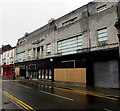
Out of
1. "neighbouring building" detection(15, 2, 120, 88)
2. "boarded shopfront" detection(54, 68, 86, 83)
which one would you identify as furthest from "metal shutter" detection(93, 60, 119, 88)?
"boarded shopfront" detection(54, 68, 86, 83)

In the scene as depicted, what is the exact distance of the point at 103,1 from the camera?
1593 cm

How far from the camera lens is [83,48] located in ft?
54.4

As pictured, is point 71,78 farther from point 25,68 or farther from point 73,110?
point 25,68

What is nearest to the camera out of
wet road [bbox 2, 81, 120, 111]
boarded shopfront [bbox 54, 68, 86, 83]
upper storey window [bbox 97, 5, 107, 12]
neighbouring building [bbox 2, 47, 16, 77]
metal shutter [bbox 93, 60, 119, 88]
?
wet road [bbox 2, 81, 120, 111]

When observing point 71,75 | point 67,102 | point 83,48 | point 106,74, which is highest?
point 83,48

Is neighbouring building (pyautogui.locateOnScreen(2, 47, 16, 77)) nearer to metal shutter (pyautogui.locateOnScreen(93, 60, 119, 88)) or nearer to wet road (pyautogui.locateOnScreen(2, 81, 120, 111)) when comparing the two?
metal shutter (pyautogui.locateOnScreen(93, 60, 119, 88))

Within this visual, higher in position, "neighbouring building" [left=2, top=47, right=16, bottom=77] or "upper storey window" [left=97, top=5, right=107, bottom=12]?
"upper storey window" [left=97, top=5, right=107, bottom=12]

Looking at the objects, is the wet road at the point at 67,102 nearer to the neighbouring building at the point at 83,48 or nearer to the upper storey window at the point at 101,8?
the neighbouring building at the point at 83,48

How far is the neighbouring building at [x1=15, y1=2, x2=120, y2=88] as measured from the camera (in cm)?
1387

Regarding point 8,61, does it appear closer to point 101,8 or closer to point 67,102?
point 101,8

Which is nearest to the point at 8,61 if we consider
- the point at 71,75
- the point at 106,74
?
the point at 71,75

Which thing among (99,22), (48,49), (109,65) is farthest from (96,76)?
(48,49)

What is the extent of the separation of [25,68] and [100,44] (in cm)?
2226

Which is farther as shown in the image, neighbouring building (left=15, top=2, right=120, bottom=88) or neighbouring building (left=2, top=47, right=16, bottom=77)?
neighbouring building (left=2, top=47, right=16, bottom=77)
